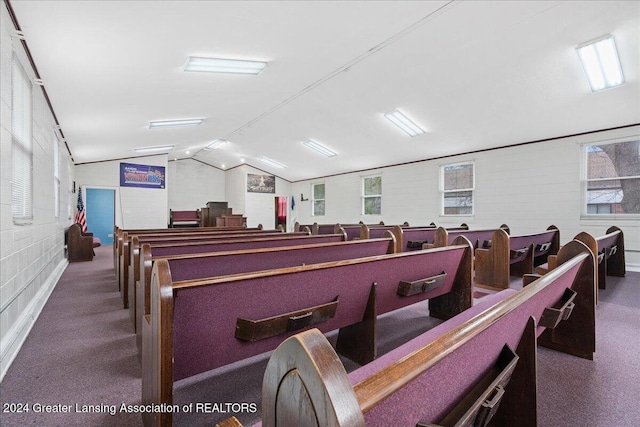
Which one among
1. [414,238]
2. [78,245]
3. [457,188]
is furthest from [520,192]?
[78,245]

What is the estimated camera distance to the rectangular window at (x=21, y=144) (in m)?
2.27

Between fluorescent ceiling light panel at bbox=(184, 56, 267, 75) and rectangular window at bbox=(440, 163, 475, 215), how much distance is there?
4949 millimetres

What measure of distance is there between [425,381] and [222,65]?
3.95m

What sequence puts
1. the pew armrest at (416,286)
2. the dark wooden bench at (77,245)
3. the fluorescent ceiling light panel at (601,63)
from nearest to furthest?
the pew armrest at (416,286) < the fluorescent ceiling light panel at (601,63) < the dark wooden bench at (77,245)

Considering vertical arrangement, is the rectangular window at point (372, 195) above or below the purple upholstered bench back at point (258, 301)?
above

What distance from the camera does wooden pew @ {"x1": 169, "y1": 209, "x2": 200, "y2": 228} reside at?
35.1 feet

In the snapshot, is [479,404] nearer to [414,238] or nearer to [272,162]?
[414,238]

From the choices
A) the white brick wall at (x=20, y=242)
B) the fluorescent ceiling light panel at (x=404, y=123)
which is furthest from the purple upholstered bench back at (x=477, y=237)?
the white brick wall at (x=20, y=242)

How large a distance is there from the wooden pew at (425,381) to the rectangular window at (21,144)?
279cm

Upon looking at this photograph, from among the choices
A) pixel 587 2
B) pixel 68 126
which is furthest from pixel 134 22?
pixel 587 2

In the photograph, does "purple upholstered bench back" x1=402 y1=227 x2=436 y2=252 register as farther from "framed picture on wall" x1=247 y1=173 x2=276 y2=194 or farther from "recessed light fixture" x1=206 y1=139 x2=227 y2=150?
"framed picture on wall" x1=247 y1=173 x2=276 y2=194

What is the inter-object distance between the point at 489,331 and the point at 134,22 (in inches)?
124

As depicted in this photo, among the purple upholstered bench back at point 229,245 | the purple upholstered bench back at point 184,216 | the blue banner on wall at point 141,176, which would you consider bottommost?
the purple upholstered bench back at point 229,245

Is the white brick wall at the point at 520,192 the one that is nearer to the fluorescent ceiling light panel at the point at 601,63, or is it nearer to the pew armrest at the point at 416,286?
the fluorescent ceiling light panel at the point at 601,63
